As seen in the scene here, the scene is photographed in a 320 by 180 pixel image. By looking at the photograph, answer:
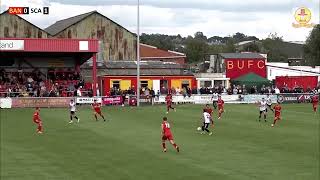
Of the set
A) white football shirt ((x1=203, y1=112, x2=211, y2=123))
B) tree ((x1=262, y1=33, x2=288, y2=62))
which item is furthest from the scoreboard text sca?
tree ((x1=262, y1=33, x2=288, y2=62))

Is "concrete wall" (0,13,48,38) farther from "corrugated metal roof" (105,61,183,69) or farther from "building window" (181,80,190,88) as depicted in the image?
"building window" (181,80,190,88)

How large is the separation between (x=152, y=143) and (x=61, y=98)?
2945cm

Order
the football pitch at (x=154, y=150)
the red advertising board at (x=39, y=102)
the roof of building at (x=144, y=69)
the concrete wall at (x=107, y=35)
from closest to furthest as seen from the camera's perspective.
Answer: the football pitch at (x=154, y=150) → the red advertising board at (x=39, y=102) → the roof of building at (x=144, y=69) → the concrete wall at (x=107, y=35)

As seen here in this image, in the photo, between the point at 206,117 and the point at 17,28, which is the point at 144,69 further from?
the point at 206,117

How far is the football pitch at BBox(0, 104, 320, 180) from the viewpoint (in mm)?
20828

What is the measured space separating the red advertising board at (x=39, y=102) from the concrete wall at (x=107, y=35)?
28935 millimetres

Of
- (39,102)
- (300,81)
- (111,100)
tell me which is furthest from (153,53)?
(39,102)

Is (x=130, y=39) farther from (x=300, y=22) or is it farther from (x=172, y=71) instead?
(x=300, y=22)

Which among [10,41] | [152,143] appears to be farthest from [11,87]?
[152,143]

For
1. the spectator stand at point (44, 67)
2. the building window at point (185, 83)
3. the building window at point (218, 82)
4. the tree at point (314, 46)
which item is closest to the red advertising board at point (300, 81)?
the building window at point (218, 82)

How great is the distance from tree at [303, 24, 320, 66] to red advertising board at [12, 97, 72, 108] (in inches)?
2501

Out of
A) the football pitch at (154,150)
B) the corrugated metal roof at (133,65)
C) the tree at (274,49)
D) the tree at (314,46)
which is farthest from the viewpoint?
the tree at (274,49)

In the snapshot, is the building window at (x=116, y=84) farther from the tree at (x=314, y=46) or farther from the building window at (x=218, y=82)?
the tree at (x=314, y=46)

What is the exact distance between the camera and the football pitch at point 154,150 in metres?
20.8
